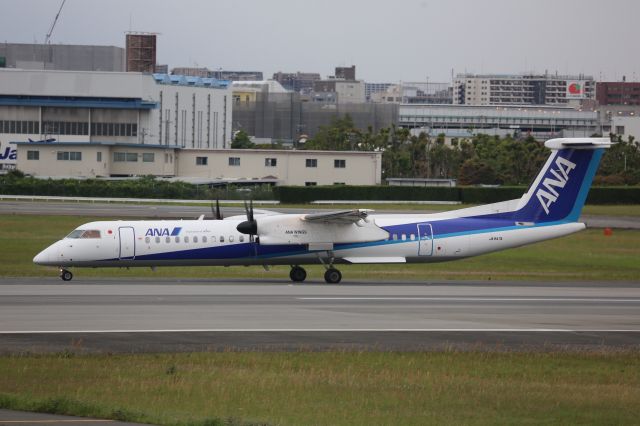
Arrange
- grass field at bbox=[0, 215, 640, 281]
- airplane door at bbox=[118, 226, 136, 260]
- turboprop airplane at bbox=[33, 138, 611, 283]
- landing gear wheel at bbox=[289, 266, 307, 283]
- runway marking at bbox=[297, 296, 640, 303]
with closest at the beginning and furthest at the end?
runway marking at bbox=[297, 296, 640, 303] < airplane door at bbox=[118, 226, 136, 260] < turboprop airplane at bbox=[33, 138, 611, 283] < landing gear wheel at bbox=[289, 266, 307, 283] < grass field at bbox=[0, 215, 640, 281]

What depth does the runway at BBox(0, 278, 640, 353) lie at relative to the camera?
69.6 feet

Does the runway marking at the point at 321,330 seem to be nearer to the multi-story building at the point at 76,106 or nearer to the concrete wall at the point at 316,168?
the concrete wall at the point at 316,168

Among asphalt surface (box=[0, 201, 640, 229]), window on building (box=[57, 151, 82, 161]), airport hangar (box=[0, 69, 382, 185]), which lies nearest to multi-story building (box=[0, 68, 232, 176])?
airport hangar (box=[0, 69, 382, 185])

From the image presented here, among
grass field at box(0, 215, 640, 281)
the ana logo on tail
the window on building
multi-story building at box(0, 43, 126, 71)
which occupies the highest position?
multi-story building at box(0, 43, 126, 71)

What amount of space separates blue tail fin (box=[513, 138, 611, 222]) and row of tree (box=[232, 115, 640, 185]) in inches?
2666

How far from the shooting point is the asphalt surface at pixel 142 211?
203 feet

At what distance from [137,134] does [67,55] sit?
36497mm

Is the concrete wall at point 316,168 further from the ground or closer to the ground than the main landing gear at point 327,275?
further from the ground

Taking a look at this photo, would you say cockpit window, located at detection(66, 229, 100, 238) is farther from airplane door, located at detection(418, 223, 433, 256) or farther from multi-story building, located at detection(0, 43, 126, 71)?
multi-story building, located at detection(0, 43, 126, 71)

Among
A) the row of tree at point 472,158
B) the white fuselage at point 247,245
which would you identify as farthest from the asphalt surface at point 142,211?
the row of tree at point 472,158

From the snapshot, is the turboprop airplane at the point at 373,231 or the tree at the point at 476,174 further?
the tree at the point at 476,174

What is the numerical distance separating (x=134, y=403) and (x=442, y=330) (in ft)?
31.4

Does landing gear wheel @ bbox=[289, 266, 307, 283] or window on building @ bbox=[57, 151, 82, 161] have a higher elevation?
window on building @ bbox=[57, 151, 82, 161]

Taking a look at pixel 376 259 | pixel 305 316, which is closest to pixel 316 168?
pixel 376 259
